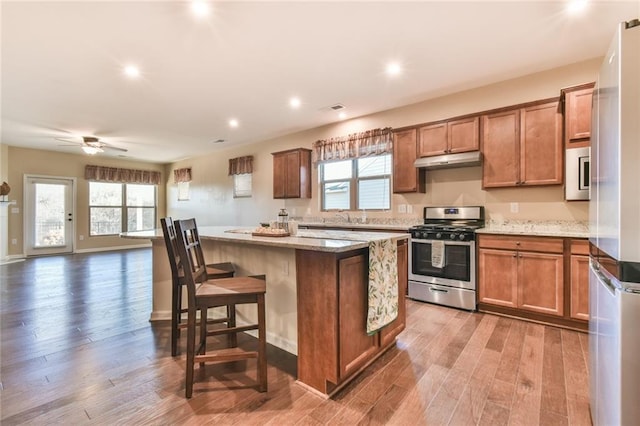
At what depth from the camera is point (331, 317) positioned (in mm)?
1778

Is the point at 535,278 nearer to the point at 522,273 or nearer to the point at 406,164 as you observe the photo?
the point at 522,273

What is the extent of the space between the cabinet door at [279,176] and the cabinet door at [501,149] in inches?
136

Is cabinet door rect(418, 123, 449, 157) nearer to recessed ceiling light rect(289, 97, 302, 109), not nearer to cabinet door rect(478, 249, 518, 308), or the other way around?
cabinet door rect(478, 249, 518, 308)

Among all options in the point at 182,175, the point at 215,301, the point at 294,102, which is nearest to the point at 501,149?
the point at 294,102

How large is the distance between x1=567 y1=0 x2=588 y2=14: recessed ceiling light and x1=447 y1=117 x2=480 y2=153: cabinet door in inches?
52.9

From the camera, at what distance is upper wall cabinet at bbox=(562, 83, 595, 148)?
2.89 m

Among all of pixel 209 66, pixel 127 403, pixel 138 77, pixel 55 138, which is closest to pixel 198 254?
pixel 127 403

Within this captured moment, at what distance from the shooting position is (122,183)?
8711mm

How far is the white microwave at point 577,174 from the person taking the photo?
9.58ft

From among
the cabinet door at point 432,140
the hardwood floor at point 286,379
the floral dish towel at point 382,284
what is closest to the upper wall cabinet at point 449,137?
the cabinet door at point 432,140

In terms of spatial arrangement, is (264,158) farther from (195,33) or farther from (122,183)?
(122,183)

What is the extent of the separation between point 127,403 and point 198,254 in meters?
0.98

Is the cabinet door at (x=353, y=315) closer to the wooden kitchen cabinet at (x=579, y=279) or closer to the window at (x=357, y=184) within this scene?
the wooden kitchen cabinet at (x=579, y=279)

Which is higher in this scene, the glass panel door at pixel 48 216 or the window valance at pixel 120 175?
the window valance at pixel 120 175
